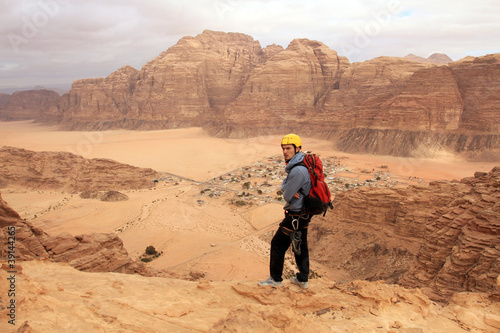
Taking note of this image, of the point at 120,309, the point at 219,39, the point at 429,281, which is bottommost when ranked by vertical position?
the point at 429,281

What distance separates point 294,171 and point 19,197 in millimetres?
24860

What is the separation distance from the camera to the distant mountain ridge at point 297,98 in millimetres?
39562

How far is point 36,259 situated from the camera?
6.41 metres

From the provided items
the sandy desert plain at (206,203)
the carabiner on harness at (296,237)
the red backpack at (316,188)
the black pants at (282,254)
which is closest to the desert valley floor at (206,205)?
the sandy desert plain at (206,203)

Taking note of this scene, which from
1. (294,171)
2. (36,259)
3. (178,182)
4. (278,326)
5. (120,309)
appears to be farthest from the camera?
(178,182)

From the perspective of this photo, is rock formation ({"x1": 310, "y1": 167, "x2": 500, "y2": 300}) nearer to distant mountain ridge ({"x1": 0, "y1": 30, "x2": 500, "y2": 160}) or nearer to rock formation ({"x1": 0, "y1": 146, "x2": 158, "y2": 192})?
rock formation ({"x1": 0, "y1": 146, "x2": 158, "y2": 192})

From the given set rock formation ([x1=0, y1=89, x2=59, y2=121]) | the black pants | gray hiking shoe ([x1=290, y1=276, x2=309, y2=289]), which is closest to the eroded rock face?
gray hiking shoe ([x1=290, y1=276, x2=309, y2=289])

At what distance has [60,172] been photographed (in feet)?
84.3

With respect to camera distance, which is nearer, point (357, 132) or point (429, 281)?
point (429, 281)

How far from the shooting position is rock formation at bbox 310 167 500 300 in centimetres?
680

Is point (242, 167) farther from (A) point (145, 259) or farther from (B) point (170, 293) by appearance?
(B) point (170, 293)

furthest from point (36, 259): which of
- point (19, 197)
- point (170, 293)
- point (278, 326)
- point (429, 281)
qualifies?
point (19, 197)

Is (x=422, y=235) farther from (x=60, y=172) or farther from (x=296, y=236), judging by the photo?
(x=60, y=172)

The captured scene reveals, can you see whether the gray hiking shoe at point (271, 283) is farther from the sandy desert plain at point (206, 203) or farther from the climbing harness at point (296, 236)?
the sandy desert plain at point (206, 203)
